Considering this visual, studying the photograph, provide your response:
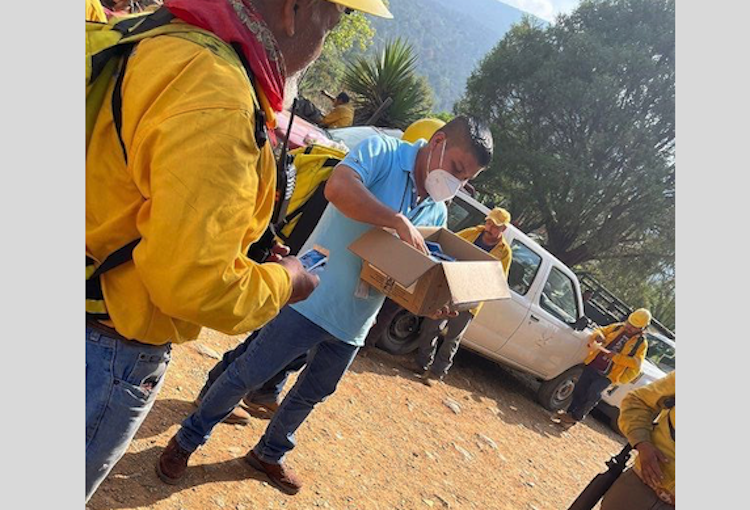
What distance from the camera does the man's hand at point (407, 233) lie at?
2580 millimetres

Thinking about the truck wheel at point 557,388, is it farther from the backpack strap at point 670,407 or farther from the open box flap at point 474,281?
the open box flap at point 474,281

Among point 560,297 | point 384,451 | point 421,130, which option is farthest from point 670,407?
point 560,297

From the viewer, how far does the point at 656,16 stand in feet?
70.0

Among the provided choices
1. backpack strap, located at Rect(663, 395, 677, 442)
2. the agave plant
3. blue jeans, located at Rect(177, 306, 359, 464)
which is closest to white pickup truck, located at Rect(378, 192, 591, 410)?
blue jeans, located at Rect(177, 306, 359, 464)

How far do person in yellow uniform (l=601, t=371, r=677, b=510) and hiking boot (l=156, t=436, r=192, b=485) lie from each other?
211 cm

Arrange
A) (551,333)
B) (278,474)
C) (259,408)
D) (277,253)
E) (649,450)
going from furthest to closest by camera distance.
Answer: (551,333) → (259,408) → (278,474) → (649,450) → (277,253)

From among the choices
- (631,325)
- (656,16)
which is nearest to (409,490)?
(631,325)

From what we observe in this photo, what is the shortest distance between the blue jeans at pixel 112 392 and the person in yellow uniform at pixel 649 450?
2.36 m

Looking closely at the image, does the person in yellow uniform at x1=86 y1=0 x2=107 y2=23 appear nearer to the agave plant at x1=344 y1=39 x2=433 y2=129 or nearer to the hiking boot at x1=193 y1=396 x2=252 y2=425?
the hiking boot at x1=193 y1=396 x2=252 y2=425

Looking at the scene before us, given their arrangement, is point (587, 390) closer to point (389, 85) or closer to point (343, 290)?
point (343, 290)

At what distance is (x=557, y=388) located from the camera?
303 inches

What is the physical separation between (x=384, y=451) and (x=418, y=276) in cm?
248

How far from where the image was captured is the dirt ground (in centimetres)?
311

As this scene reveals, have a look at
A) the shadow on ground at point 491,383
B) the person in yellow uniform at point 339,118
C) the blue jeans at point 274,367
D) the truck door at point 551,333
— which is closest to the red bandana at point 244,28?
the blue jeans at point 274,367
